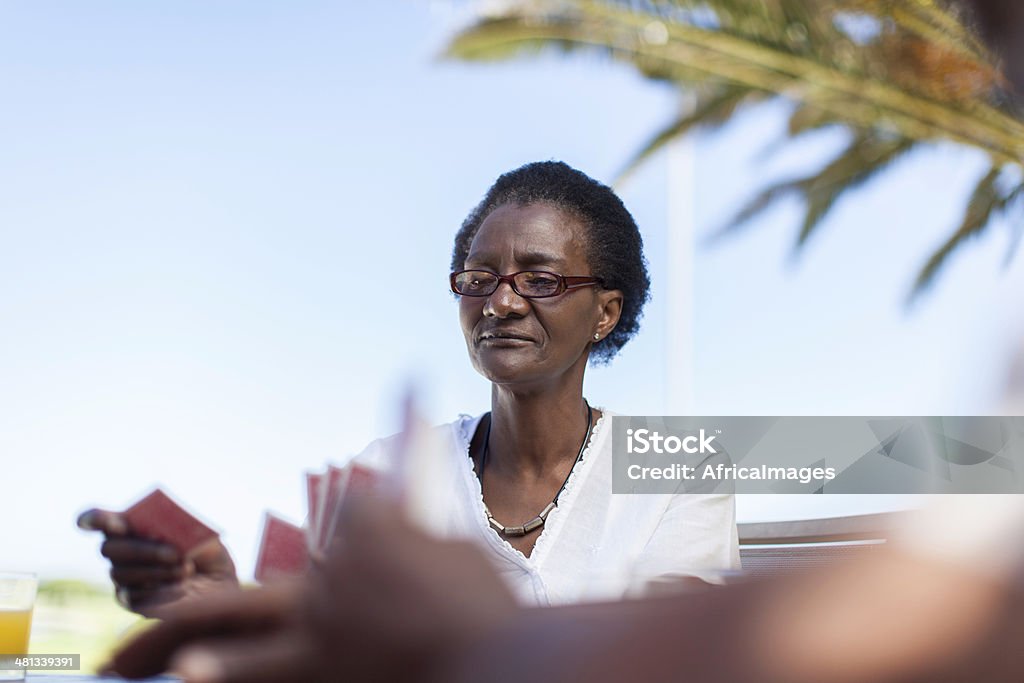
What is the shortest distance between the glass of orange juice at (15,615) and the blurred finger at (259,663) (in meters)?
1.53

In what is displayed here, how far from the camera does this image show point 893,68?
6.61m

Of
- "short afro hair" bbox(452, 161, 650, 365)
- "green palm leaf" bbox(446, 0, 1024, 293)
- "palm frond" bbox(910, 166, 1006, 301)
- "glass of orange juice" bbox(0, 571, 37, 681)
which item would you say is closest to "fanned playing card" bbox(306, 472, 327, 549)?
"glass of orange juice" bbox(0, 571, 37, 681)

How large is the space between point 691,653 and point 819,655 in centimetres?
5

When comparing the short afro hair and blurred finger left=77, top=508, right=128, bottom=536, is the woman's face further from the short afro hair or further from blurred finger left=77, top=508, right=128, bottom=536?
blurred finger left=77, top=508, right=128, bottom=536

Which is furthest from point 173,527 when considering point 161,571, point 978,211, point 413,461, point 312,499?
point 978,211

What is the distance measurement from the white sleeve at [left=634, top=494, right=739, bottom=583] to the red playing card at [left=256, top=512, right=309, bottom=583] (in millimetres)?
1022

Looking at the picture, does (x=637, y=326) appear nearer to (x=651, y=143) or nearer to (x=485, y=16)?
(x=485, y=16)

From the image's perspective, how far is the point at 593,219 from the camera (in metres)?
2.74

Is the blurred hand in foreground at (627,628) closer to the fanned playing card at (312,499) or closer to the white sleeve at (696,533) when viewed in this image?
the fanned playing card at (312,499)

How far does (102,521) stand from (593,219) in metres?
1.81

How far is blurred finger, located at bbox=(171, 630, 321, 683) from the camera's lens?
45 cm

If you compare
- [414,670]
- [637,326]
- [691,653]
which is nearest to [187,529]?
A: [414,670]

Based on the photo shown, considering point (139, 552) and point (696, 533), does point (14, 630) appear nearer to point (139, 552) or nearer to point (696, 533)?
point (139, 552)

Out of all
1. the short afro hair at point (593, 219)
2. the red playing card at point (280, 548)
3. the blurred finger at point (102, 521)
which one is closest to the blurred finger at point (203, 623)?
the red playing card at point (280, 548)
